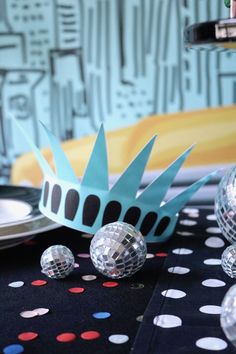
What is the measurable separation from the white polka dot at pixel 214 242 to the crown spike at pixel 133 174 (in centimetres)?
16

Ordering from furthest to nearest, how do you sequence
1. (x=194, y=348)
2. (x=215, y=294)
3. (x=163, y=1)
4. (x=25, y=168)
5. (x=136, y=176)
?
(x=25, y=168) → (x=163, y=1) → (x=136, y=176) → (x=215, y=294) → (x=194, y=348)

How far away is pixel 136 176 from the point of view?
77 cm

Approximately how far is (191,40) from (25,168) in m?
0.87

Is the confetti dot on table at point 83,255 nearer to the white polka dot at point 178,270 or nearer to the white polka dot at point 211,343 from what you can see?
the white polka dot at point 178,270

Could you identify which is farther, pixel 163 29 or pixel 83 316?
pixel 163 29

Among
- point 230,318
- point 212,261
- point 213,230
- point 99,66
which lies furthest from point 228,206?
point 99,66

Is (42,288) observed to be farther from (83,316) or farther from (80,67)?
(80,67)

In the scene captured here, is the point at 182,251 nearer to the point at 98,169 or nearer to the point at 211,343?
the point at 98,169

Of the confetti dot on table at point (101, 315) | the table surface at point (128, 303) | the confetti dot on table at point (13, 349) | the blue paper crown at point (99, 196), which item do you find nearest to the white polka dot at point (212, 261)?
the table surface at point (128, 303)

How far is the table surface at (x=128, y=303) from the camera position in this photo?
0.52 metres

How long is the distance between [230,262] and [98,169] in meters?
0.22

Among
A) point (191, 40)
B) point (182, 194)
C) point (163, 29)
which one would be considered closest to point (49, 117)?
point (163, 29)

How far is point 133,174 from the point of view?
766mm

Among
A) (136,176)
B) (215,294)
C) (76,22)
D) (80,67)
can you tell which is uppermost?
(76,22)
